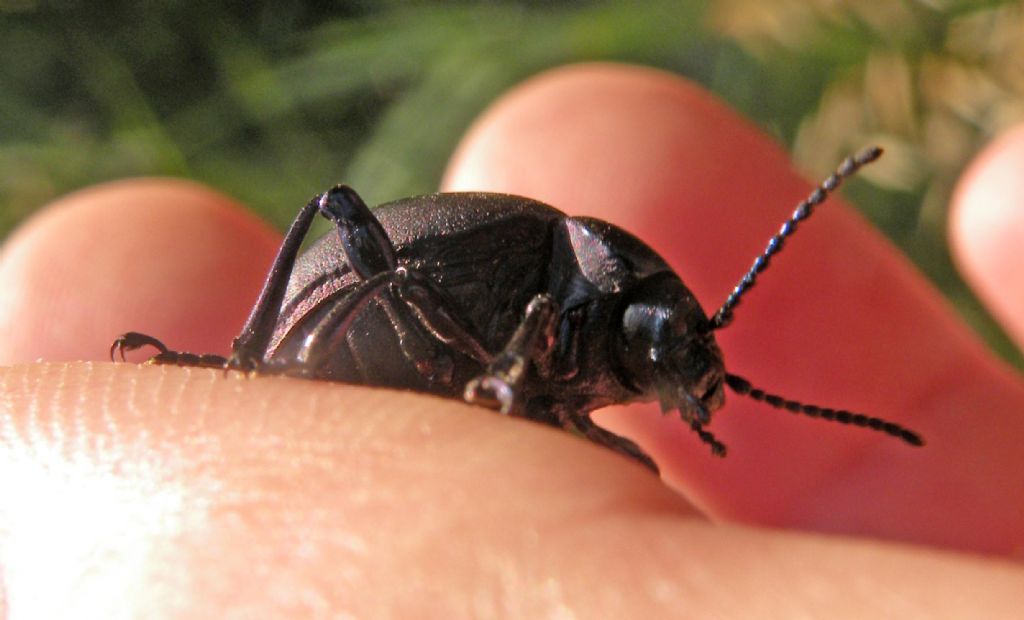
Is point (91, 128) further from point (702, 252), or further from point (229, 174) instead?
point (702, 252)

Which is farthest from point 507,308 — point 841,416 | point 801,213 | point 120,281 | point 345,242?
point 120,281

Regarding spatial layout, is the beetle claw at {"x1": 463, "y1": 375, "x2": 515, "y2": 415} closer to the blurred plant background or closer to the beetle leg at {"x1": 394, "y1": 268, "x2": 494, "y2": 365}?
the beetle leg at {"x1": 394, "y1": 268, "x2": 494, "y2": 365}

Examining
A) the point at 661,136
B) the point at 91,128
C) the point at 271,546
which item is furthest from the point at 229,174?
the point at 271,546

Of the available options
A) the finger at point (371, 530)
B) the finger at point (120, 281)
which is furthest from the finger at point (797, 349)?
the finger at point (371, 530)

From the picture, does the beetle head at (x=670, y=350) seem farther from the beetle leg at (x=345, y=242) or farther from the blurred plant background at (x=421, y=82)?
the blurred plant background at (x=421, y=82)

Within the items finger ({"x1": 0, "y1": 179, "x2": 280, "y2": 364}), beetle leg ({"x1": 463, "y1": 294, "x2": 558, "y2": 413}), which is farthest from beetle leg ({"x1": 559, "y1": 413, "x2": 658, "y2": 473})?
finger ({"x1": 0, "y1": 179, "x2": 280, "y2": 364})

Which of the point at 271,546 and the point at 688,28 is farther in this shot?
the point at 688,28

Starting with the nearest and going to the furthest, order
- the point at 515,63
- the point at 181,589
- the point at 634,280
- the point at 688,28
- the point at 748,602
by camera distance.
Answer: the point at 748,602 < the point at 181,589 < the point at 634,280 < the point at 688,28 < the point at 515,63
